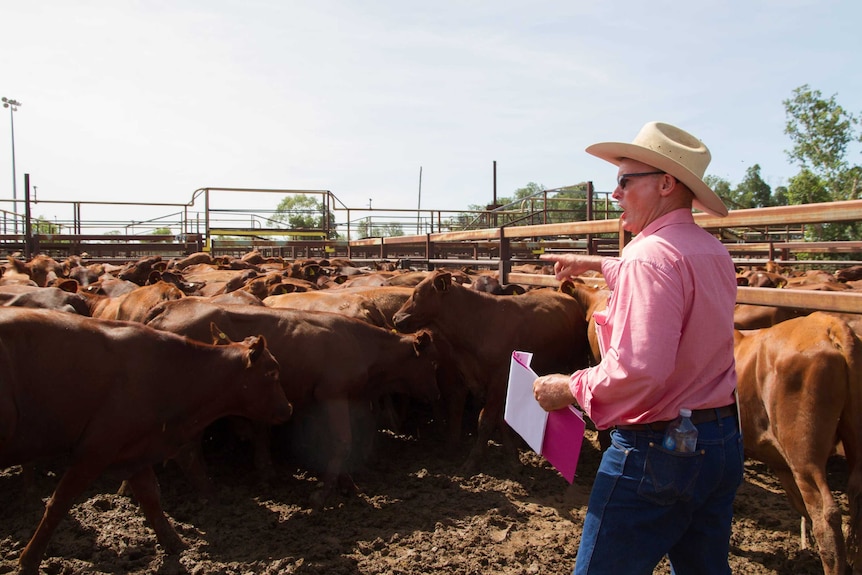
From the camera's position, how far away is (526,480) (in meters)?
5.52

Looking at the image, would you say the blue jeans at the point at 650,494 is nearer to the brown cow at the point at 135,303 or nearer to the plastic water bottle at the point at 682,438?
the plastic water bottle at the point at 682,438

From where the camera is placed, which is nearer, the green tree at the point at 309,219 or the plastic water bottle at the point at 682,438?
the plastic water bottle at the point at 682,438

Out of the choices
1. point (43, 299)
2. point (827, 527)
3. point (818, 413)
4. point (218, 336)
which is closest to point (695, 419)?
point (827, 527)

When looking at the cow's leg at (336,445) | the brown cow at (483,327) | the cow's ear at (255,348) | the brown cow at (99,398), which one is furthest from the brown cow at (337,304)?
the brown cow at (99,398)

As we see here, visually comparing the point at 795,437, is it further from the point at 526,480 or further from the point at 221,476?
the point at 221,476

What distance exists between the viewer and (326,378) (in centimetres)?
565

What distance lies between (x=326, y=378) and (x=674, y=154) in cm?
398

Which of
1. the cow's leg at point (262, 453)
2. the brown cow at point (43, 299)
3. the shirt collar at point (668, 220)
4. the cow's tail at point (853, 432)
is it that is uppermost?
the shirt collar at point (668, 220)

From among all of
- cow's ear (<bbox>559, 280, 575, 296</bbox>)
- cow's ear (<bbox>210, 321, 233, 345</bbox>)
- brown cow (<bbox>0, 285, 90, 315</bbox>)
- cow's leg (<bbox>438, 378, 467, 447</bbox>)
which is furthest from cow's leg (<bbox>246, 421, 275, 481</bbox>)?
cow's ear (<bbox>559, 280, 575, 296</bbox>)

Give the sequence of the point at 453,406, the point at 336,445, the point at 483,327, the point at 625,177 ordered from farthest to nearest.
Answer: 1. the point at 453,406
2. the point at 483,327
3. the point at 336,445
4. the point at 625,177

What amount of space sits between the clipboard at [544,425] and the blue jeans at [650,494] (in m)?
0.18

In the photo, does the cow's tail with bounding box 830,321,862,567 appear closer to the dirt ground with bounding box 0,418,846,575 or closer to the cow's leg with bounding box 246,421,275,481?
the dirt ground with bounding box 0,418,846,575

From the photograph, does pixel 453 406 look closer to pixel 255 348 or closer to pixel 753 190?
pixel 255 348

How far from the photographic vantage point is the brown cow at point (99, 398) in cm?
377
